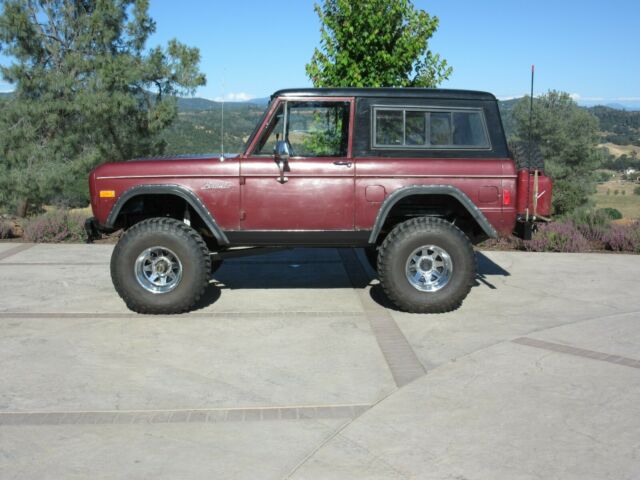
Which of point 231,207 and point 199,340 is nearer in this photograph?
point 199,340

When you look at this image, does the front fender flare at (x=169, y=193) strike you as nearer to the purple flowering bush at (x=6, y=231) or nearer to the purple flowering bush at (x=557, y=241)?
the purple flowering bush at (x=6, y=231)

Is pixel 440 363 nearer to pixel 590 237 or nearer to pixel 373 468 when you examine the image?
pixel 373 468

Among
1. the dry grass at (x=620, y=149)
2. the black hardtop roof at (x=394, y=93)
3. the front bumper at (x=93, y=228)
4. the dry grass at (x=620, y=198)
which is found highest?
the dry grass at (x=620, y=149)

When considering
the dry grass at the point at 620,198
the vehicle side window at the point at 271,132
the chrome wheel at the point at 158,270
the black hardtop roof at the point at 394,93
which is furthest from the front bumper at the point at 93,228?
the dry grass at the point at 620,198

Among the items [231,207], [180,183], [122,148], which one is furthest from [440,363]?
[122,148]

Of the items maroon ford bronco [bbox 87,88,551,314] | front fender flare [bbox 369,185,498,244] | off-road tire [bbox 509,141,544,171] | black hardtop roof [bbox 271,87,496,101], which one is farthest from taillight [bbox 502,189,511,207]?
black hardtop roof [bbox 271,87,496,101]

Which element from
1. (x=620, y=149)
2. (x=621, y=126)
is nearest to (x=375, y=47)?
(x=620, y=149)

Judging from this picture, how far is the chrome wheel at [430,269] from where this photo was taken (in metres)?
6.89

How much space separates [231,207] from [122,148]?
32.6 ft

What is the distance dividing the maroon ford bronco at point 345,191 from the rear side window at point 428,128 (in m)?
0.01

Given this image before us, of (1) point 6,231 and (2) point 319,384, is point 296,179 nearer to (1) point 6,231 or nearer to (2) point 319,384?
(2) point 319,384

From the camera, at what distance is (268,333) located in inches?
244

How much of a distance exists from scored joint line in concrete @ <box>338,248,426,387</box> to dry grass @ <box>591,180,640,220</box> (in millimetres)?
37472

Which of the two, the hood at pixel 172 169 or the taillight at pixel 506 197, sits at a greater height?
the hood at pixel 172 169
